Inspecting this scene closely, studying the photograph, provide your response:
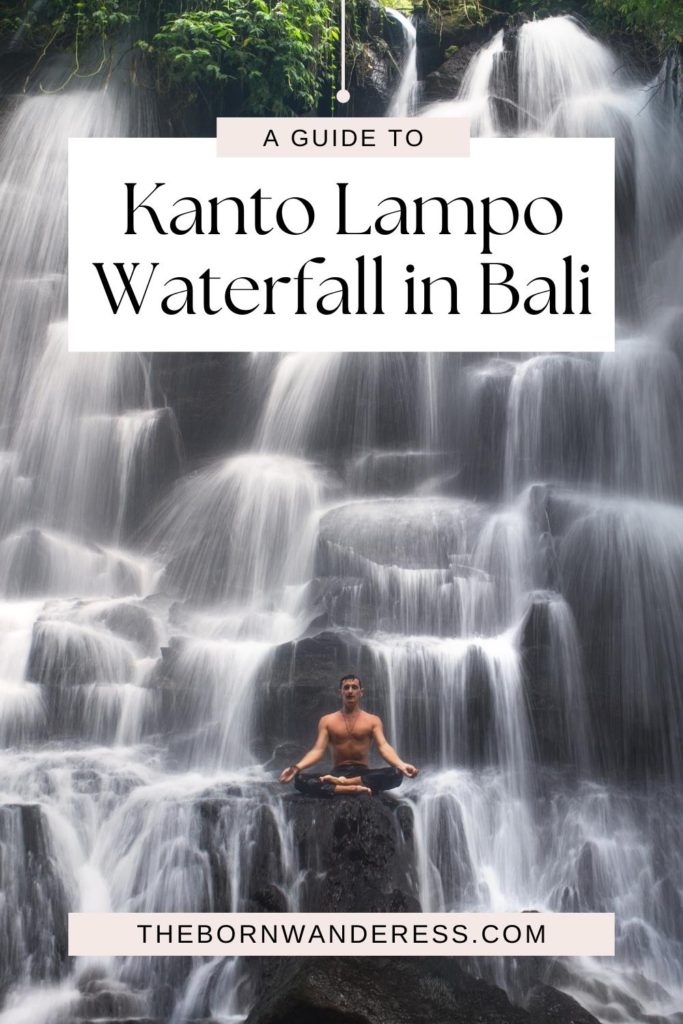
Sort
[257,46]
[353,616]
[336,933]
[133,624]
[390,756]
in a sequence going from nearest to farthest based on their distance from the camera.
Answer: [336,933] → [390,756] → [353,616] → [133,624] → [257,46]

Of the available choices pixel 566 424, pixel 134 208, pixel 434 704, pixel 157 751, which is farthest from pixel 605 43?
pixel 157 751

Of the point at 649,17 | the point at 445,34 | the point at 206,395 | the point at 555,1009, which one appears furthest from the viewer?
the point at 445,34

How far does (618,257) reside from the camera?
938cm

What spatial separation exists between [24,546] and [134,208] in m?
2.46

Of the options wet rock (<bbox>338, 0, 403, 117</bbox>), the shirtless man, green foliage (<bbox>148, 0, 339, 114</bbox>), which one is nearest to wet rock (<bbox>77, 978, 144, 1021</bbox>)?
the shirtless man

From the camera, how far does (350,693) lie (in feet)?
20.1

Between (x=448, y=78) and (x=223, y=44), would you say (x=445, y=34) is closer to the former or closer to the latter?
(x=448, y=78)

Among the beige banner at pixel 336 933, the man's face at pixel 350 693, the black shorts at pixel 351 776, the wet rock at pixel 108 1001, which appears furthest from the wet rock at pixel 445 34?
the wet rock at pixel 108 1001

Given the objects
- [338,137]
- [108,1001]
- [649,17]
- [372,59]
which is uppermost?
[372,59]

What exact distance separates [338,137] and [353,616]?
10.6 feet

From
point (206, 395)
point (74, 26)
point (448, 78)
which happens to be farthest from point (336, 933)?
point (74, 26)

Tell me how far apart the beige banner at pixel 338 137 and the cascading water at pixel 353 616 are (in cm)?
158

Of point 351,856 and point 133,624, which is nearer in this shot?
point 351,856

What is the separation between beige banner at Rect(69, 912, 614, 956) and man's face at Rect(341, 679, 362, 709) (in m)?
1.04
